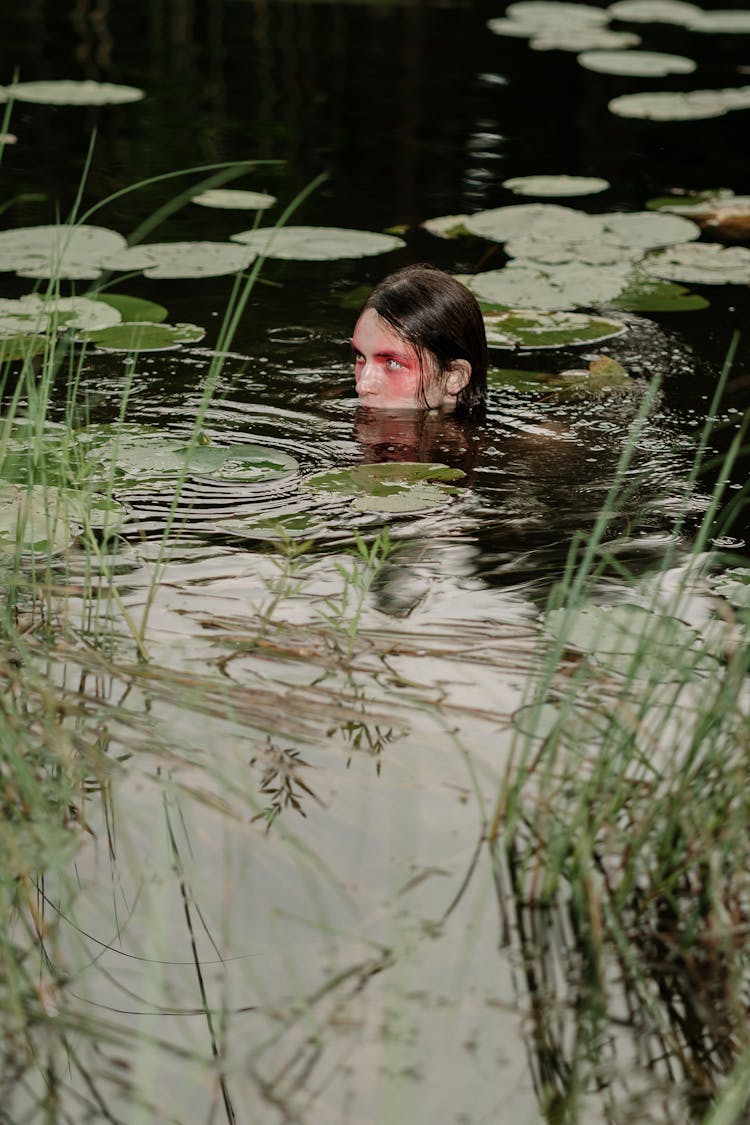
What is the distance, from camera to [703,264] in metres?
5.03

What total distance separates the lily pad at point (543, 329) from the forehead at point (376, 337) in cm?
62

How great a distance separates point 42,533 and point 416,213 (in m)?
3.44

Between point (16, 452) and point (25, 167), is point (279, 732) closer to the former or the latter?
point (16, 452)

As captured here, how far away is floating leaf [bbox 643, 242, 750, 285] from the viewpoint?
16.0ft

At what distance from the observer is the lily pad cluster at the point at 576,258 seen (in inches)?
184

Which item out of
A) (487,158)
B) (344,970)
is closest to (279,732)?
(344,970)

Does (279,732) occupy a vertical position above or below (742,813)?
below

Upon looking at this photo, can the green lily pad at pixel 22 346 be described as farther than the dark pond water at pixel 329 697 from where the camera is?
Yes

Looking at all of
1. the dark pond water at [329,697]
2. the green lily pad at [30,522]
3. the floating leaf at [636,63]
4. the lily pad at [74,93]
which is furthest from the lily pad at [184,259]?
the floating leaf at [636,63]

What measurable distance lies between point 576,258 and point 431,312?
4.39ft

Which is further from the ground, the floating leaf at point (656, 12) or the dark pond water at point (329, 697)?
the floating leaf at point (656, 12)

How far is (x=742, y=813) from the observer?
170 centimetres

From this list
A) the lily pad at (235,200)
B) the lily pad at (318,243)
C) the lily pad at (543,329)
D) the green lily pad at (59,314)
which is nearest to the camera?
the green lily pad at (59,314)

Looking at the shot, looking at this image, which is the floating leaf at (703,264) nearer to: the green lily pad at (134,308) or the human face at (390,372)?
the human face at (390,372)
